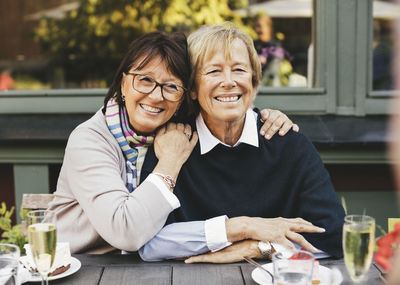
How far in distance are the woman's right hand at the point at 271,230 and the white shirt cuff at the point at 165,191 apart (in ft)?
0.68

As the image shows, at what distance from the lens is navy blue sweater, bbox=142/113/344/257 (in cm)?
196

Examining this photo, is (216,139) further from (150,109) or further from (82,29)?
(82,29)

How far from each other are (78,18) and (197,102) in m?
3.74

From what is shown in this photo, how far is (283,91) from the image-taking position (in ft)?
10.5

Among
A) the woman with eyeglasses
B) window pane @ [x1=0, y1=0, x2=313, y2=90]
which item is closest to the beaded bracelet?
the woman with eyeglasses

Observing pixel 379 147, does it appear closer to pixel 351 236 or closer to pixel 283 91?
pixel 283 91

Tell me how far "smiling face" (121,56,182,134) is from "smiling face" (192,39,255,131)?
0.39 ft

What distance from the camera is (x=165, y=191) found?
170 centimetres

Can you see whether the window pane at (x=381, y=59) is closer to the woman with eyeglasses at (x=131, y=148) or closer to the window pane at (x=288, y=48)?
the window pane at (x=288, y=48)

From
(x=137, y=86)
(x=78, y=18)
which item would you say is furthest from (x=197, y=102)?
(x=78, y=18)

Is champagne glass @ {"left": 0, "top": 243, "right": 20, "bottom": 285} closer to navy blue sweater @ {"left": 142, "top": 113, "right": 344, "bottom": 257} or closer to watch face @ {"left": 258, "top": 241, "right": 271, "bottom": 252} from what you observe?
navy blue sweater @ {"left": 142, "top": 113, "right": 344, "bottom": 257}

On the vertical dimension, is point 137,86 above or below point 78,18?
below

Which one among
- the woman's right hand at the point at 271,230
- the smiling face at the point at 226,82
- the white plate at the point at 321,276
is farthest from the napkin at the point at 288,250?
the smiling face at the point at 226,82

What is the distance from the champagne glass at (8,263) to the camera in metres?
1.27
